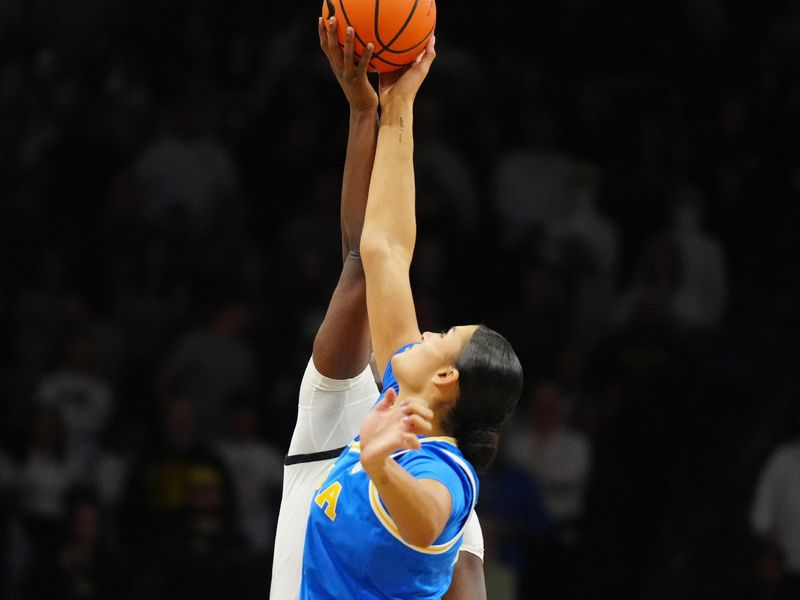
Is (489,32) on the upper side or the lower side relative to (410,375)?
upper

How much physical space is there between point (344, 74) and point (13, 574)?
15.8 feet

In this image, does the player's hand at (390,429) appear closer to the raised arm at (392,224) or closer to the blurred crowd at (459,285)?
the raised arm at (392,224)

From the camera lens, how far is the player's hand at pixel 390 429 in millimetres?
3160

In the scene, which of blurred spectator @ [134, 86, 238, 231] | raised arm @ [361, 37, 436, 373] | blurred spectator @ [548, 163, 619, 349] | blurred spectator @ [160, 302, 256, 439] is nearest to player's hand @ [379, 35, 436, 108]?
raised arm @ [361, 37, 436, 373]

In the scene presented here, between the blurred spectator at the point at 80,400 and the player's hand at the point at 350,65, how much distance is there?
196 inches

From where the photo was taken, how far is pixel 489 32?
11.8 meters

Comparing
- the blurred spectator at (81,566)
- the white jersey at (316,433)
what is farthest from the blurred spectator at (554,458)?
the white jersey at (316,433)

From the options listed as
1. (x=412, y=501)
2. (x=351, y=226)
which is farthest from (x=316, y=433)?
(x=412, y=501)

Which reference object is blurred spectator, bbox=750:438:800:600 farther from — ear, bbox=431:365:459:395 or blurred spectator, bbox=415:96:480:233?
ear, bbox=431:365:459:395

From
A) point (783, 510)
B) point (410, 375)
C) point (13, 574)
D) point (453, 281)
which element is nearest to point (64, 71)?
point (453, 281)

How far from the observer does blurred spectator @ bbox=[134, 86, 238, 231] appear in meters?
9.96

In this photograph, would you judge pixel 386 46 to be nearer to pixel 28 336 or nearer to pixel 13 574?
pixel 13 574

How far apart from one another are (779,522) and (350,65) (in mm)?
5081

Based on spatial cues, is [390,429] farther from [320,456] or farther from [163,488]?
[163,488]
